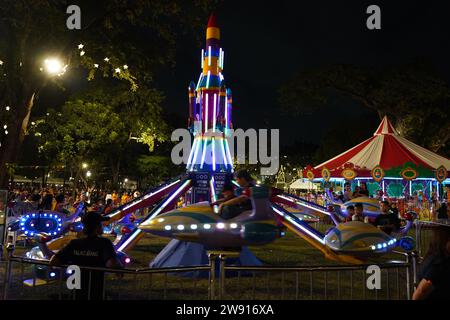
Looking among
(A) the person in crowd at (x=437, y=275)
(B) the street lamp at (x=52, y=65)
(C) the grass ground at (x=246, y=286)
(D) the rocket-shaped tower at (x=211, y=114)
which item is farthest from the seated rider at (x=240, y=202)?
(B) the street lamp at (x=52, y=65)

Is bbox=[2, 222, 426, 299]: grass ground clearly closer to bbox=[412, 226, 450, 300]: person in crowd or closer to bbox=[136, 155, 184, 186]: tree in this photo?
bbox=[412, 226, 450, 300]: person in crowd

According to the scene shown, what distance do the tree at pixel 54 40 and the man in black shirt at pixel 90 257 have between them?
8.18m

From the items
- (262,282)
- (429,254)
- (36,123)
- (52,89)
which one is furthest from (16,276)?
(52,89)

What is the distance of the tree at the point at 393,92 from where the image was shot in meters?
26.4

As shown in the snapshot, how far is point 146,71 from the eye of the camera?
14406 mm

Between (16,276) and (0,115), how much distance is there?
6.54 m

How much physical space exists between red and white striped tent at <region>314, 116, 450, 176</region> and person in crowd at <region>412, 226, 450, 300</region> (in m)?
17.0

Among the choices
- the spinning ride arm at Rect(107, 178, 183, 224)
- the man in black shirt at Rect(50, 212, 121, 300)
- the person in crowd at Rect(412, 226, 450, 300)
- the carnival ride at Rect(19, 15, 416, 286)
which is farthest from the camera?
the spinning ride arm at Rect(107, 178, 183, 224)

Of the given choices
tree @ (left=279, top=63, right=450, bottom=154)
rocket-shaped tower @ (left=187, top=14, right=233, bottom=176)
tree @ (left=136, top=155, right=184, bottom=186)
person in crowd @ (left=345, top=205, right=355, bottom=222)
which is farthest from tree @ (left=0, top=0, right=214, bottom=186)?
tree @ (left=136, top=155, right=184, bottom=186)

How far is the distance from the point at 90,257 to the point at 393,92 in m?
25.4

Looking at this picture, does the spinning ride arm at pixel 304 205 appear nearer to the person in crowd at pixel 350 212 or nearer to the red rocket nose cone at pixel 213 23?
the person in crowd at pixel 350 212

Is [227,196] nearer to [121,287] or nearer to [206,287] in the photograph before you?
[206,287]

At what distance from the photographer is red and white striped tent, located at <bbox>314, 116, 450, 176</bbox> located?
66.8 ft

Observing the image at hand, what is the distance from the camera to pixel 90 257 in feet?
15.2
